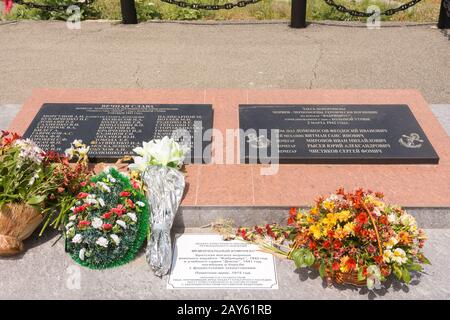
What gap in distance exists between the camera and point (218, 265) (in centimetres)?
335

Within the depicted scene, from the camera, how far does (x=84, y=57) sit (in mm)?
6793

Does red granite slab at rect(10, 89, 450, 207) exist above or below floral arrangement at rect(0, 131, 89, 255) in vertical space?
below

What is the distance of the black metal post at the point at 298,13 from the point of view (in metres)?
7.49

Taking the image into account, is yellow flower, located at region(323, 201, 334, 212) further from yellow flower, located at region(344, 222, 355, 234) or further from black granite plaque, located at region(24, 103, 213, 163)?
black granite plaque, located at region(24, 103, 213, 163)

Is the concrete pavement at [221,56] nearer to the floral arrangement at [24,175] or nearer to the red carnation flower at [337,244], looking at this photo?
the floral arrangement at [24,175]

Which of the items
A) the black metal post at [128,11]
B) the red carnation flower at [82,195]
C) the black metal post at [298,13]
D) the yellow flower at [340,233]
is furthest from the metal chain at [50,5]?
the yellow flower at [340,233]

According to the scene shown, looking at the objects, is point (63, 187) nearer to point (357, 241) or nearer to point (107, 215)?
point (107, 215)

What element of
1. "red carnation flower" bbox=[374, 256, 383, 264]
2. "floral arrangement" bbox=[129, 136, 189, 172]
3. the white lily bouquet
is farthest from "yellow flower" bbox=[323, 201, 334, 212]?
"floral arrangement" bbox=[129, 136, 189, 172]

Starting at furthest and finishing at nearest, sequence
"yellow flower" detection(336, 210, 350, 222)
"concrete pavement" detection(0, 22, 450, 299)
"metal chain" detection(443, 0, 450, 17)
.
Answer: "metal chain" detection(443, 0, 450, 17) < "concrete pavement" detection(0, 22, 450, 299) < "yellow flower" detection(336, 210, 350, 222)

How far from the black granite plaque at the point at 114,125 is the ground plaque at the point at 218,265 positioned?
783 millimetres

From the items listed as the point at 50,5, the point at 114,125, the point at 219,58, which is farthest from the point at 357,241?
the point at 50,5

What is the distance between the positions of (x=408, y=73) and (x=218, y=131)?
3.09m

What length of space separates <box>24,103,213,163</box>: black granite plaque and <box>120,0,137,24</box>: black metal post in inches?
144

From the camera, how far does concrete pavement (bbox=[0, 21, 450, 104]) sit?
604cm
